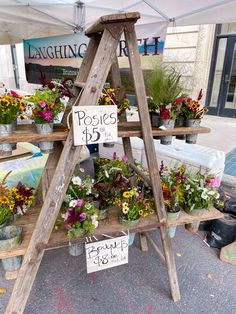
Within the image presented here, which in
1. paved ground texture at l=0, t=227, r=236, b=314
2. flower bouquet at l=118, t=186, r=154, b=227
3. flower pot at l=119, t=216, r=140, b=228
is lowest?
paved ground texture at l=0, t=227, r=236, b=314

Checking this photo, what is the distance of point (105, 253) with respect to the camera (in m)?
1.32

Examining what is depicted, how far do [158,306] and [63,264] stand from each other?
2.52ft

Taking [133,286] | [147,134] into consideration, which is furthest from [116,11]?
[133,286]

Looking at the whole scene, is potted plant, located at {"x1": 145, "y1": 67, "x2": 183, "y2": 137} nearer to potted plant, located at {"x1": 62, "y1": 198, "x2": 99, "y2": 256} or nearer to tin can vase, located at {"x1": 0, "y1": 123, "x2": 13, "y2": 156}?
potted plant, located at {"x1": 62, "y1": 198, "x2": 99, "y2": 256}

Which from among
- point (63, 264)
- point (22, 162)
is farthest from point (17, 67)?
point (63, 264)

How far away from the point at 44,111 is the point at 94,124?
0.24m

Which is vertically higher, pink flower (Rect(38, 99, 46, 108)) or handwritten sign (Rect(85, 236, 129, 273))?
pink flower (Rect(38, 99, 46, 108))

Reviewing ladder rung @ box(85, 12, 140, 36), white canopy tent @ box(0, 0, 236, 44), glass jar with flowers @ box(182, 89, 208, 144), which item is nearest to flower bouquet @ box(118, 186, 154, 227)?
glass jar with flowers @ box(182, 89, 208, 144)

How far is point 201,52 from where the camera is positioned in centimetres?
514

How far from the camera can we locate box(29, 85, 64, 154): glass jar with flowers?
1058 millimetres

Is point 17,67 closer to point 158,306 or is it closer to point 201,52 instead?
point 201,52

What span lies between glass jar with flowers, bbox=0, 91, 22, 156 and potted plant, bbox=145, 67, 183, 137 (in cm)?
74

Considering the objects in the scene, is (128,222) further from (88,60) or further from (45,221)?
(88,60)

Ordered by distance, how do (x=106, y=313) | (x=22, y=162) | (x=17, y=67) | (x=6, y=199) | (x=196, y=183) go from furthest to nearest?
(x=17, y=67), (x=22, y=162), (x=196, y=183), (x=106, y=313), (x=6, y=199)
